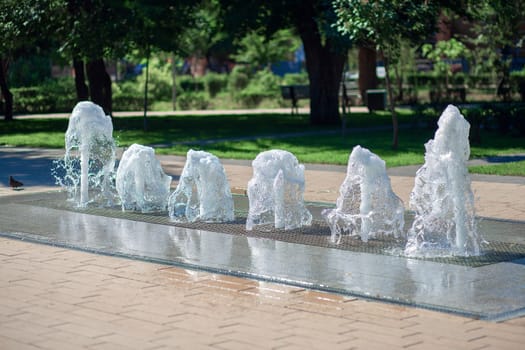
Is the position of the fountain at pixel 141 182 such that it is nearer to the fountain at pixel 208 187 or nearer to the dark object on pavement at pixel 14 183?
the fountain at pixel 208 187

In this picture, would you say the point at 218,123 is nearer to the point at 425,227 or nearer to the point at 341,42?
the point at 341,42

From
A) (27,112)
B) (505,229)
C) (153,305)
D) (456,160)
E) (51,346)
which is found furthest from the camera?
→ (27,112)

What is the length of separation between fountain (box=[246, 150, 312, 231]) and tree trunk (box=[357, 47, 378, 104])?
27.4 meters

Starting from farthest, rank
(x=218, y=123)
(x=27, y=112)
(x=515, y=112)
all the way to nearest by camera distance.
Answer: (x=27, y=112) < (x=218, y=123) < (x=515, y=112)

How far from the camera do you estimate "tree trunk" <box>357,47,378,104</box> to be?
123 ft

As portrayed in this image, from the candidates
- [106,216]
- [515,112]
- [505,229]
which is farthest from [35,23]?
[505,229]

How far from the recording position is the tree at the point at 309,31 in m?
25.4

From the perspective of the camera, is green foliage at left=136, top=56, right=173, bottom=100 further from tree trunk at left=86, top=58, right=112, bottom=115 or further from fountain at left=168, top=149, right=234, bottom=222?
fountain at left=168, top=149, right=234, bottom=222

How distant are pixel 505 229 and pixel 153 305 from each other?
169 inches

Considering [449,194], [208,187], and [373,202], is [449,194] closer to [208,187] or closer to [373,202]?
[373,202]

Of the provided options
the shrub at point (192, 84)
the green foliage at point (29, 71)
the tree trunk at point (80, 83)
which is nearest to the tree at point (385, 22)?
the tree trunk at point (80, 83)

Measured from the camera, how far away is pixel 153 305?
7008mm

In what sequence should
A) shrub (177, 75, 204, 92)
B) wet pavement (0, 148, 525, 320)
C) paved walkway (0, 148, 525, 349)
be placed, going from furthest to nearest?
shrub (177, 75, 204, 92) < wet pavement (0, 148, 525, 320) < paved walkway (0, 148, 525, 349)

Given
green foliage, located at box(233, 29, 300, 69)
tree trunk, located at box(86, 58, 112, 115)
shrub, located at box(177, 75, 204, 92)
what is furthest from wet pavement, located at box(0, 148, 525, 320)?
green foliage, located at box(233, 29, 300, 69)
